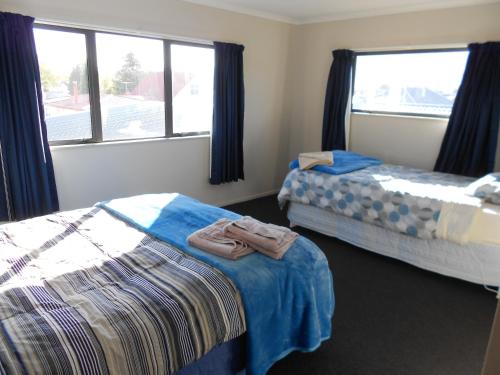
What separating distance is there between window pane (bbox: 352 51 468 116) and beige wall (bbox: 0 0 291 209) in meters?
1.10

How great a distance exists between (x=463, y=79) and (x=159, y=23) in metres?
3.01

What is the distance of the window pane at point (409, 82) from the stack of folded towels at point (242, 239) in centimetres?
287

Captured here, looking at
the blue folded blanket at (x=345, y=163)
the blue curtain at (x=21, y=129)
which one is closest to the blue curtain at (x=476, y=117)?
the blue folded blanket at (x=345, y=163)

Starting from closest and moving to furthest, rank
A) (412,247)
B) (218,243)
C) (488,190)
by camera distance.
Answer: (218,243), (488,190), (412,247)

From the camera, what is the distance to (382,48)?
4.03 metres

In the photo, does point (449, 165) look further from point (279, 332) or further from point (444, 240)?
point (279, 332)

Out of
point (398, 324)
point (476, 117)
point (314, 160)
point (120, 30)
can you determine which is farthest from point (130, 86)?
point (476, 117)

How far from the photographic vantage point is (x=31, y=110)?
2779mm

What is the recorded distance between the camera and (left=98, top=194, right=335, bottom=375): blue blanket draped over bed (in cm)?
155

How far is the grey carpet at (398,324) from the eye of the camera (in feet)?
6.36

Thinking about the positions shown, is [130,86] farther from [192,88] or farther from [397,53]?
[397,53]

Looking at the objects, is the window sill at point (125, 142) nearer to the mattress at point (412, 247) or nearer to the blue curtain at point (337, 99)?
the mattress at point (412, 247)

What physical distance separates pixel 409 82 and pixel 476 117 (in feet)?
2.81

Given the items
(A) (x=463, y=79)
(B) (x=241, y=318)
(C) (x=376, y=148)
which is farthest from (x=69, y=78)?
(A) (x=463, y=79)
